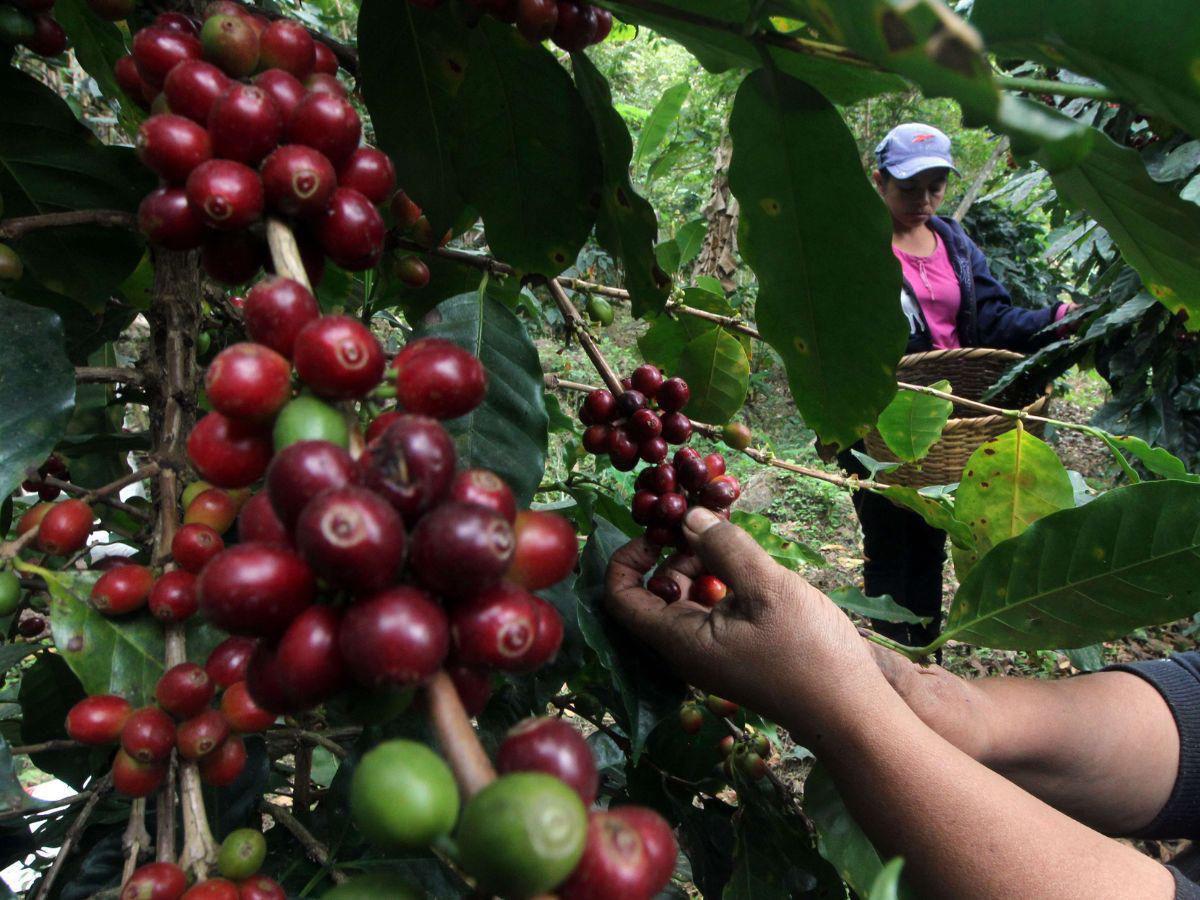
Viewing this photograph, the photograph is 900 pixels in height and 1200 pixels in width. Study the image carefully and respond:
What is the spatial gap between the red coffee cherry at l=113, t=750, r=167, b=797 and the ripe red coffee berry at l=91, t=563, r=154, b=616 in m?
0.13

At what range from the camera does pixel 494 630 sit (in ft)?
1.28

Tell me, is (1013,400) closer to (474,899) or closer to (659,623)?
(659,623)

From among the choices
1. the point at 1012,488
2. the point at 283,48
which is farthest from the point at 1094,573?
the point at 283,48

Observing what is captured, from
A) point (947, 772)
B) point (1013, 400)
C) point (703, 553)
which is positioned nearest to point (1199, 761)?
point (947, 772)

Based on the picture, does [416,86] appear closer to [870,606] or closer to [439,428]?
[439,428]

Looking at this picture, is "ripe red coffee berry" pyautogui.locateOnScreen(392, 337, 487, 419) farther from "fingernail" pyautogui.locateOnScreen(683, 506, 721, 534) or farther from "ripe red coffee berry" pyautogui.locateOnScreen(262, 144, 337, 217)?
"fingernail" pyautogui.locateOnScreen(683, 506, 721, 534)

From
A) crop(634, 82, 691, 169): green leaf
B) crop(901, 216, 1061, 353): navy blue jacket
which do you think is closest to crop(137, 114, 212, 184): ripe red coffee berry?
crop(634, 82, 691, 169): green leaf

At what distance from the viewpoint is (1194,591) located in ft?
3.36

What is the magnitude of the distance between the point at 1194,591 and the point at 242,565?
3.87ft

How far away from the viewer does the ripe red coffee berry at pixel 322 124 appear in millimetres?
579

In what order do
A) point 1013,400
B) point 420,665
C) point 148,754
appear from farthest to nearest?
point 1013,400 < point 148,754 < point 420,665

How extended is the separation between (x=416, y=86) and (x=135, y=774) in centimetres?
80

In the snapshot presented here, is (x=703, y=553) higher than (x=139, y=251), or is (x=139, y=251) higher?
(x=139, y=251)

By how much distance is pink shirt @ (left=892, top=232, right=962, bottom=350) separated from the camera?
146 inches
